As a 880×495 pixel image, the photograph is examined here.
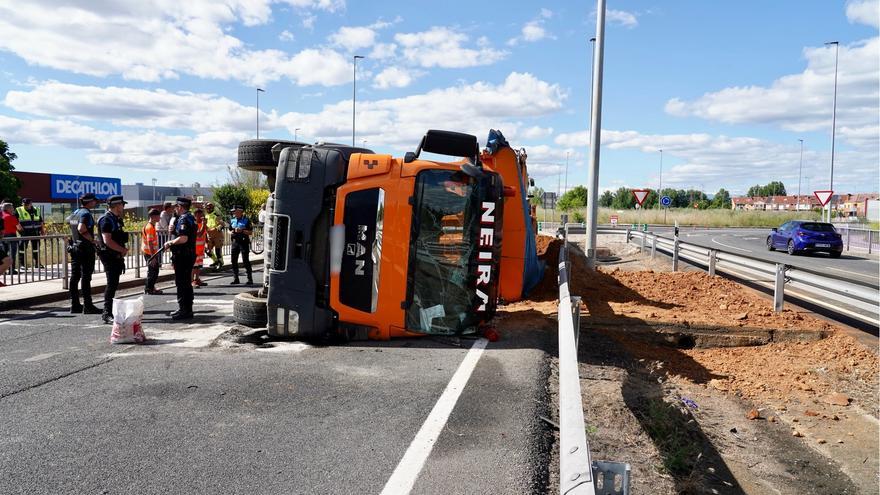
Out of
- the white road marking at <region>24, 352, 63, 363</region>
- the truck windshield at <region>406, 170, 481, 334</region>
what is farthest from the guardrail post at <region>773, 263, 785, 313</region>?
the white road marking at <region>24, 352, 63, 363</region>

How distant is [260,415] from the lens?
4820mm

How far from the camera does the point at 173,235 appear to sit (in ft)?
31.0

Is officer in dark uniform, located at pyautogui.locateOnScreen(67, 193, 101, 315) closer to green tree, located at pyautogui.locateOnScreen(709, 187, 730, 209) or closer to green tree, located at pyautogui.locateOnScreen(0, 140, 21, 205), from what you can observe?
green tree, located at pyautogui.locateOnScreen(0, 140, 21, 205)

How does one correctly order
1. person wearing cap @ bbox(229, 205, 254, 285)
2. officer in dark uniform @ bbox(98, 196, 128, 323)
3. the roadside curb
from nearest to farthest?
officer in dark uniform @ bbox(98, 196, 128, 323) → the roadside curb → person wearing cap @ bbox(229, 205, 254, 285)

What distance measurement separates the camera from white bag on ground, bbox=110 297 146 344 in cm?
722

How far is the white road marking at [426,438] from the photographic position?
143 inches

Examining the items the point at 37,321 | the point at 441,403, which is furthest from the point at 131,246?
the point at 441,403

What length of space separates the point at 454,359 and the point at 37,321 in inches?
249

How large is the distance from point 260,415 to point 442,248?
299 centimetres

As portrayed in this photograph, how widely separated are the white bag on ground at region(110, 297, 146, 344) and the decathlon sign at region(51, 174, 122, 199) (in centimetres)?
4126

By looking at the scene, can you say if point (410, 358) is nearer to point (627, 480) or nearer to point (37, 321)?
point (627, 480)

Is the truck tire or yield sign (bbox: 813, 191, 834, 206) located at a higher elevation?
yield sign (bbox: 813, 191, 834, 206)

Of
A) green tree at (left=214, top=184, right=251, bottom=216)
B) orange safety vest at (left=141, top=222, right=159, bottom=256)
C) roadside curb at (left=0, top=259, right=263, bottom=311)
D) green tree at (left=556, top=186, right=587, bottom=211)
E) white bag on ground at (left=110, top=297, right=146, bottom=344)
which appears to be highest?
green tree at (left=556, top=186, right=587, bottom=211)

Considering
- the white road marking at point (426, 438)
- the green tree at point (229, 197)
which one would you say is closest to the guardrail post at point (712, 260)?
the white road marking at point (426, 438)
